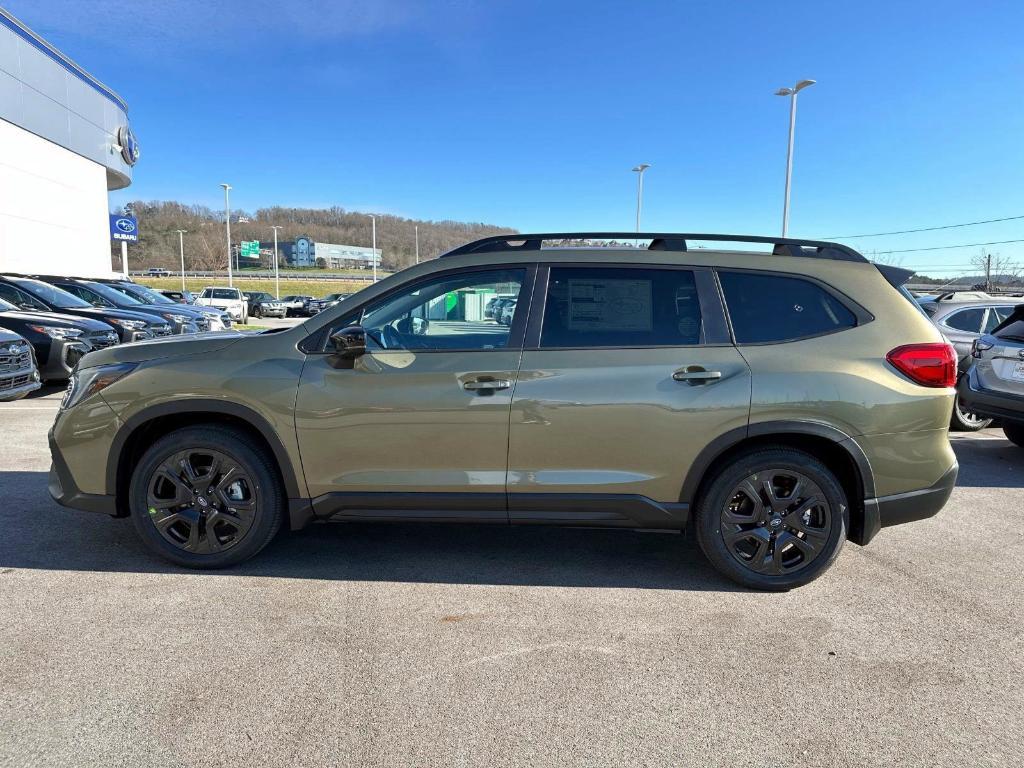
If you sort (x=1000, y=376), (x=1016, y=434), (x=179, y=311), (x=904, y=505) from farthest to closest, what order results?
(x=179, y=311), (x=1016, y=434), (x=1000, y=376), (x=904, y=505)

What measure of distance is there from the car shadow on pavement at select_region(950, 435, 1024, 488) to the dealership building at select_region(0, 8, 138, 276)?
26030 mm

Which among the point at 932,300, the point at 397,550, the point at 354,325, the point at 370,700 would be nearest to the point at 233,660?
the point at 370,700

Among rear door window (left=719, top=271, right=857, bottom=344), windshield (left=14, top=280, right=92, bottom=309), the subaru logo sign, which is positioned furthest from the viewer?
the subaru logo sign

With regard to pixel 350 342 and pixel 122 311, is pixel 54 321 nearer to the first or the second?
pixel 122 311

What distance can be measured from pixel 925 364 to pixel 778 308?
76 centimetres

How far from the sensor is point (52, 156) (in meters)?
24.6

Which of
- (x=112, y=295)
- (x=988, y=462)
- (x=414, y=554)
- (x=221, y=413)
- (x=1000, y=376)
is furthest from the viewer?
(x=112, y=295)

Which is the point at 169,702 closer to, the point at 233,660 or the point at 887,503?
the point at 233,660

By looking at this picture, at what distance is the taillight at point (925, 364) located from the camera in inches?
134

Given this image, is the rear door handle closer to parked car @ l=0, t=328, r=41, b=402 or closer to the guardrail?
parked car @ l=0, t=328, r=41, b=402

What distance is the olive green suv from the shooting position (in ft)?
11.1

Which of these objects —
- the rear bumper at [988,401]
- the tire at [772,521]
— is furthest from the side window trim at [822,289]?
the rear bumper at [988,401]

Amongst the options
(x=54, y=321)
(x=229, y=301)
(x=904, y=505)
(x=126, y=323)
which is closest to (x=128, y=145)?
(x=229, y=301)

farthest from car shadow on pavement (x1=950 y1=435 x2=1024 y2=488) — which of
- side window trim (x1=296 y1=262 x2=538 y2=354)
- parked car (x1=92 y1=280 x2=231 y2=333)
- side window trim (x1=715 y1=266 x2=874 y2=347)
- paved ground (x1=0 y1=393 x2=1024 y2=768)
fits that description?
parked car (x1=92 y1=280 x2=231 y2=333)
